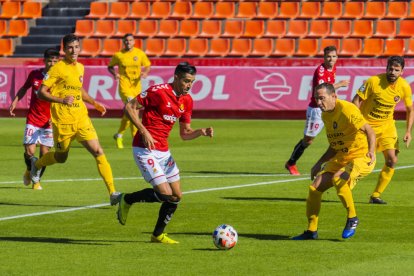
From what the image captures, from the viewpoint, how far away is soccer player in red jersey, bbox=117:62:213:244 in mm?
11633

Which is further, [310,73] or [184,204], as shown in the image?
[310,73]

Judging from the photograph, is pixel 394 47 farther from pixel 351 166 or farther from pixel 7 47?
pixel 351 166

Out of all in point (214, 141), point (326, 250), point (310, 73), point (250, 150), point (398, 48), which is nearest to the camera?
point (326, 250)

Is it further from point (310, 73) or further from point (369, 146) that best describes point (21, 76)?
point (369, 146)

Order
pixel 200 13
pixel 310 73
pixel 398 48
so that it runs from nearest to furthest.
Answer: pixel 310 73 → pixel 398 48 → pixel 200 13

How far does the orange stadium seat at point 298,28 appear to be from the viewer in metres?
38.1

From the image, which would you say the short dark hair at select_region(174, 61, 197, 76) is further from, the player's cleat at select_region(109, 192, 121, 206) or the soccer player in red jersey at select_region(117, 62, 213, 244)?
the player's cleat at select_region(109, 192, 121, 206)

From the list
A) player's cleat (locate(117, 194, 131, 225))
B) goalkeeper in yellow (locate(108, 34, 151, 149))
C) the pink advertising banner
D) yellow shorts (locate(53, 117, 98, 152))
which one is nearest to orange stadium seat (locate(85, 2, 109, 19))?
the pink advertising banner

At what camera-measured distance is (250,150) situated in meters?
24.0

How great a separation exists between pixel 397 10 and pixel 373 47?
197cm

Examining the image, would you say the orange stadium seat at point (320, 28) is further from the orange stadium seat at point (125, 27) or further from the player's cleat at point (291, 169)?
the player's cleat at point (291, 169)

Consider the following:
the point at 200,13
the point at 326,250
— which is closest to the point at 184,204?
the point at 326,250

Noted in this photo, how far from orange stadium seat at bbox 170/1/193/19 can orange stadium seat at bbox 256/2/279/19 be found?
2595 mm

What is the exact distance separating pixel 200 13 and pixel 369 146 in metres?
28.3
